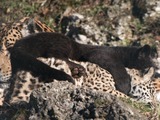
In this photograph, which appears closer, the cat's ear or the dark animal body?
the dark animal body

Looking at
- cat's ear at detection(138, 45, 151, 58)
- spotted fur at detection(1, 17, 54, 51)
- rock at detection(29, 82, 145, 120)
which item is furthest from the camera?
spotted fur at detection(1, 17, 54, 51)

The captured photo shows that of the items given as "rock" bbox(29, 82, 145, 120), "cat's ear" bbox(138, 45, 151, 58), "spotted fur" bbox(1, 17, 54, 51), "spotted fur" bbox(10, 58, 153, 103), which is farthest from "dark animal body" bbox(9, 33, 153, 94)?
"spotted fur" bbox(1, 17, 54, 51)

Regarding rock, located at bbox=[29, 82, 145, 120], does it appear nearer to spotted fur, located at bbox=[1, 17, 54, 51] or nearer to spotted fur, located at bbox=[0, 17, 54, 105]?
spotted fur, located at bbox=[0, 17, 54, 105]

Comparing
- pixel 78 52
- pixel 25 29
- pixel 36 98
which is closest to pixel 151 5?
pixel 25 29

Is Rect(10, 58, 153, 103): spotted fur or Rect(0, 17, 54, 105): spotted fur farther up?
Rect(10, 58, 153, 103): spotted fur

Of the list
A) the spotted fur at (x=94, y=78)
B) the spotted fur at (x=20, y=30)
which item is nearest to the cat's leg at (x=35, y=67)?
the spotted fur at (x=94, y=78)

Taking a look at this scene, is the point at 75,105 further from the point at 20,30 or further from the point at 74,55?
the point at 20,30

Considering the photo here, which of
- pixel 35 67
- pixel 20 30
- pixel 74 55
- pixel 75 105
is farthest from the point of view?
pixel 20 30

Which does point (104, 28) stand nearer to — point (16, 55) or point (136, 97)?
point (136, 97)

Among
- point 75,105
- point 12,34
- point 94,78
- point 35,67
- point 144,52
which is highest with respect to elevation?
point 75,105

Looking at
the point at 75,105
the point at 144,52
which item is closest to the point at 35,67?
the point at 75,105
